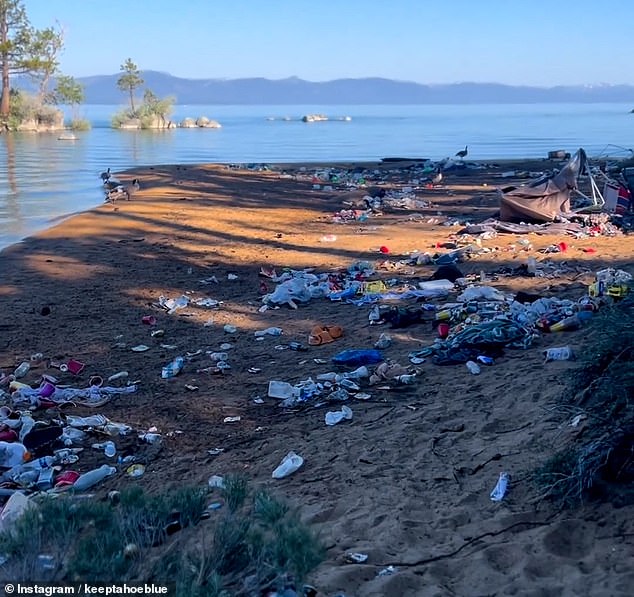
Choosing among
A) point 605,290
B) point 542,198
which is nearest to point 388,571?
point 605,290

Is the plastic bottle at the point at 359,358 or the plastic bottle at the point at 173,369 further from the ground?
the plastic bottle at the point at 359,358

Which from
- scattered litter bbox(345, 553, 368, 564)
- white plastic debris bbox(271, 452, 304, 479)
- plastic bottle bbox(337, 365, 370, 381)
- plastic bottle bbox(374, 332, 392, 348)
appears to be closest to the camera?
scattered litter bbox(345, 553, 368, 564)

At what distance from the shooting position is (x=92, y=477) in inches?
194

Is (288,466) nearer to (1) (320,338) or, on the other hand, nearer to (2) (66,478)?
(2) (66,478)

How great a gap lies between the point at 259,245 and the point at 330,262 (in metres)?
2.39

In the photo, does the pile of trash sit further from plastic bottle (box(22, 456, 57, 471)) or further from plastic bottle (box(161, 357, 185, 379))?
plastic bottle (box(161, 357, 185, 379))

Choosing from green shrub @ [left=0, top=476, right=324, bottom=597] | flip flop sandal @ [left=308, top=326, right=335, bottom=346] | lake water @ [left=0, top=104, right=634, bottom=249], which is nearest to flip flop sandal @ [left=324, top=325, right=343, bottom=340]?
flip flop sandal @ [left=308, top=326, right=335, bottom=346]

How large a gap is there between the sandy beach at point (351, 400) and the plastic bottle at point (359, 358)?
0.12 metres

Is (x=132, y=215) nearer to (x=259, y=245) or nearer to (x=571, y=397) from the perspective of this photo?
(x=259, y=245)

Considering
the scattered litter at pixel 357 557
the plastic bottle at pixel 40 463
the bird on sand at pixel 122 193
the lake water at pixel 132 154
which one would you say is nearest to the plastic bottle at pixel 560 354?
the scattered litter at pixel 357 557

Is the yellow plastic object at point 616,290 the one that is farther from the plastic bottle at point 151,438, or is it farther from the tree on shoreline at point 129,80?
the tree on shoreline at point 129,80

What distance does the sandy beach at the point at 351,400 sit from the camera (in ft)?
11.4

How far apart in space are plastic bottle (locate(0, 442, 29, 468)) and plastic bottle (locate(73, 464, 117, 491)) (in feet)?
1.74

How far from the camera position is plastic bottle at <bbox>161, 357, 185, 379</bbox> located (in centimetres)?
690
